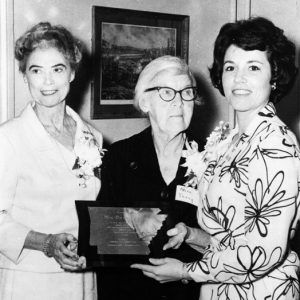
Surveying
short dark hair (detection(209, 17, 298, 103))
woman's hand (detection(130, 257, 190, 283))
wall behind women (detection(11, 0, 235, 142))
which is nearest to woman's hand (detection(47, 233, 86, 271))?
woman's hand (detection(130, 257, 190, 283))

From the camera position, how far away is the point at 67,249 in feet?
6.77

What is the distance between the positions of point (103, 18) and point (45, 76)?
1.49m

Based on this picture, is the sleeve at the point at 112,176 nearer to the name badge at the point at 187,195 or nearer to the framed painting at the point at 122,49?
the name badge at the point at 187,195

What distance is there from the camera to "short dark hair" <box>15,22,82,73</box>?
219cm

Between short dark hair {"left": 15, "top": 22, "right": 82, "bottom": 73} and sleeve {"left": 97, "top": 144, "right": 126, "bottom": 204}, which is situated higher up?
short dark hair {"left": 15, "top": 22, "right": 82, "bottom": 73}

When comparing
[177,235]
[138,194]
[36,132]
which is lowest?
[177,235]

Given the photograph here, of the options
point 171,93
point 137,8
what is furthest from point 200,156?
point 137,8

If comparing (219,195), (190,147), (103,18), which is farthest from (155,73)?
(103,18)

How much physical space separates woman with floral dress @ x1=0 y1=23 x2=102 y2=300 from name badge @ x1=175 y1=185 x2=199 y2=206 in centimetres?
39

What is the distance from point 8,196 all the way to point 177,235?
0.73 m

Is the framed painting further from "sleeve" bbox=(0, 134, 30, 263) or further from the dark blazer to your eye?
"sleeve" bbox=(0, 134, 30, 263)

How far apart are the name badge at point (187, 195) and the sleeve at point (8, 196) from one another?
0.69 m

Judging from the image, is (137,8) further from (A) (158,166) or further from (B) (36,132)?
(B) (36,132)

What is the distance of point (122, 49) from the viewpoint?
144 inches
